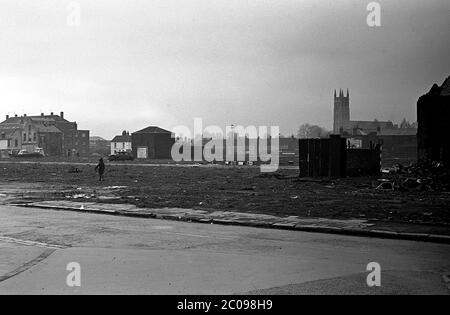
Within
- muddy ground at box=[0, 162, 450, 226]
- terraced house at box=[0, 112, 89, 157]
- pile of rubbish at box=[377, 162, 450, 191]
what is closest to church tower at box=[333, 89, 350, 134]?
terraced house at box=[0, 112, 89, 157]

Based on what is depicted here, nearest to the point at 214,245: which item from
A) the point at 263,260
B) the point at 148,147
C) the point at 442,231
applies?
the point at 263,260

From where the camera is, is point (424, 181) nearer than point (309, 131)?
Yes

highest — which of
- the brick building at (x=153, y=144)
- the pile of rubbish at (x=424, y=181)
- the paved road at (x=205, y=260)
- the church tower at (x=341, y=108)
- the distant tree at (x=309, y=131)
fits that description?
the church tower at (x=341, y=108)

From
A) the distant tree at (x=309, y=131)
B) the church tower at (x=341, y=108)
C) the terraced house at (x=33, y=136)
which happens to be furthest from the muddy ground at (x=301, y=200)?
the church tower at (x=341, y=108)

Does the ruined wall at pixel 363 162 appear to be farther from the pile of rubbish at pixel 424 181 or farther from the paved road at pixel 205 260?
the paved road at pixel 205 260

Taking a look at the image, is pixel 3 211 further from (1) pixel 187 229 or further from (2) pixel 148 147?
(2) pixel 148 147

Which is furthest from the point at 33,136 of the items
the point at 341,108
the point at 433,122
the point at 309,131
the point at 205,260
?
the point at 205,260

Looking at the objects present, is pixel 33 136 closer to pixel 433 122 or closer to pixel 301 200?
pixel 433 122

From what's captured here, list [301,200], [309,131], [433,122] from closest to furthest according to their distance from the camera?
[301,200], [433,122], [309,131]

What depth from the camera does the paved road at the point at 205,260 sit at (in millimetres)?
8102

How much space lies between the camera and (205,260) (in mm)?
10289

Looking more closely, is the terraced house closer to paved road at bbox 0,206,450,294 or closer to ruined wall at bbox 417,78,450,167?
ruined wall at bbox 417,78,450,167

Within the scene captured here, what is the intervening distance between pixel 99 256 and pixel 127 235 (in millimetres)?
2969

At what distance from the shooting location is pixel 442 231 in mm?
13562
